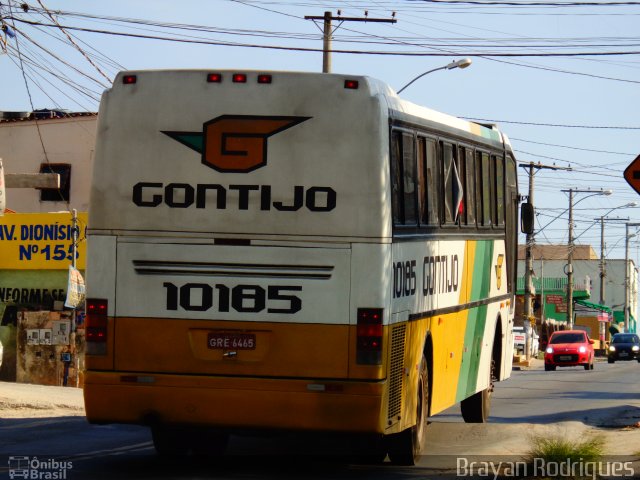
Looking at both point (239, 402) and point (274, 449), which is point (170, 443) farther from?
point (239, 402)

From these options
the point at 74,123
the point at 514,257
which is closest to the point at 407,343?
the point at 514,257

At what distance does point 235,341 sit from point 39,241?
994 inches

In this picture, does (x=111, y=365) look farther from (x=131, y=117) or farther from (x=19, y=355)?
(x=19, y=355)

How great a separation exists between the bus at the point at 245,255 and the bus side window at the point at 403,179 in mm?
74

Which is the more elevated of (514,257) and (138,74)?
(138,74)

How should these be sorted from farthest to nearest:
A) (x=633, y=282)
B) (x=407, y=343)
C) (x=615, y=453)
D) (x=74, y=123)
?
(x=633, y=282)
(x=74, y=123)
(x=615, y=453)
(x=407, y=343)

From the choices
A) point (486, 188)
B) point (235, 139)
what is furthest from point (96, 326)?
point (486, 188)

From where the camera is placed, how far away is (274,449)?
14.6 metres

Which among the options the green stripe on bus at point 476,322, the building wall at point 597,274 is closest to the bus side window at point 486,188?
the green stripe on bus at point 476,322

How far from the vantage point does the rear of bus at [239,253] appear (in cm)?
1141

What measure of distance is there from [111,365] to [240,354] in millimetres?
1141

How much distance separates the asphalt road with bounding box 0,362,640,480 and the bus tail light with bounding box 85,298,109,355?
112 centimetres

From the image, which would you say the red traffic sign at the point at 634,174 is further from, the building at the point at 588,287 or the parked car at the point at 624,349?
the building at the point at 588,287

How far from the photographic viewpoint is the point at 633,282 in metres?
154
